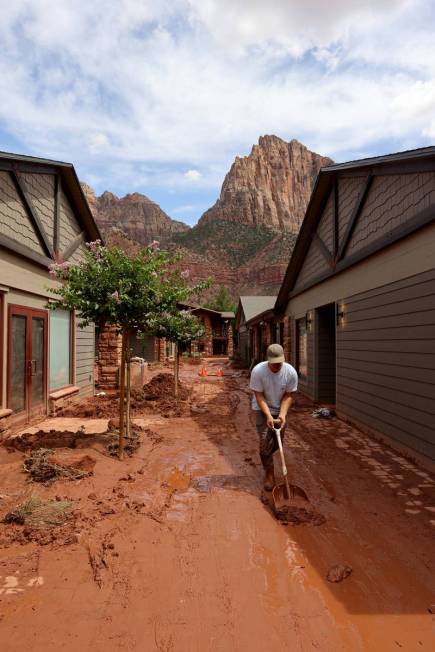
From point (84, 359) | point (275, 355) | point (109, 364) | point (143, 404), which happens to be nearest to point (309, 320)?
point (143, 404)

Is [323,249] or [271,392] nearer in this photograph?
[271,392]

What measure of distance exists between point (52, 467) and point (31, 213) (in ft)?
18.0

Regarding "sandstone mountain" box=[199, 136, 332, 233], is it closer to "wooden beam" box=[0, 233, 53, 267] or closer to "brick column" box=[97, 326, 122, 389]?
"brick column" box=[97, 326, 122, 389]

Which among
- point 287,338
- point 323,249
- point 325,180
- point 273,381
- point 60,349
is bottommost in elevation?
point 273,381

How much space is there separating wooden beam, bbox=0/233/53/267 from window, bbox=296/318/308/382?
25.6 ft

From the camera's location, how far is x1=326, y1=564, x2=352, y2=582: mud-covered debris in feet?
9.52

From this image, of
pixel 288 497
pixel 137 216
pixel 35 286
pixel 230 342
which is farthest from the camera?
pixel 137 216

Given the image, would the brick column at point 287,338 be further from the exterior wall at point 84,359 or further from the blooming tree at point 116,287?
the blooming tree at point 116,287

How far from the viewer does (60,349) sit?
1001 cm

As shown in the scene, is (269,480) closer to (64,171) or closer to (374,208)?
(374,208)

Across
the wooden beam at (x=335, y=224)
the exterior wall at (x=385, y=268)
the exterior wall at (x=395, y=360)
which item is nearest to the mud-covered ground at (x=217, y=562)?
the exterior wall at (x=395, y=360)

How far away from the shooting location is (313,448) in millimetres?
6715

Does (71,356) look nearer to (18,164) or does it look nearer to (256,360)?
(18,164)

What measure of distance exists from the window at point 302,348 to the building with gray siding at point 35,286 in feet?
22.4
